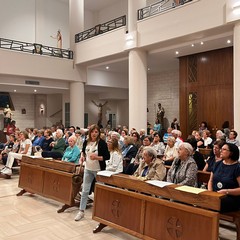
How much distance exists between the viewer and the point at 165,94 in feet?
51.3

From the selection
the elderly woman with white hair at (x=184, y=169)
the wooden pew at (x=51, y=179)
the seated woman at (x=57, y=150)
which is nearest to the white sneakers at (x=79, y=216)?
the wooden pew at (x=51, y=179)

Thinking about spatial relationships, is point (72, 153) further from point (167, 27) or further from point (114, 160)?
point (167, 27)

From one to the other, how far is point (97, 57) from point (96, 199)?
917 centimetres

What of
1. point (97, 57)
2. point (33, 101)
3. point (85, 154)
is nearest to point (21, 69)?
point (97, 57)

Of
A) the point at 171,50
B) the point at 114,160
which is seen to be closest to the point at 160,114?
the point at 171,50

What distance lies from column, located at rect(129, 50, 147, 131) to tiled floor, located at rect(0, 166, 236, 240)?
5700 millimetres

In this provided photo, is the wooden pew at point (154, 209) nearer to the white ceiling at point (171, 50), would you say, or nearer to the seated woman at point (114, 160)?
the seated woman at point (114, 160)

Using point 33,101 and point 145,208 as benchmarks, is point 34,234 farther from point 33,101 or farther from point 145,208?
point 33,101

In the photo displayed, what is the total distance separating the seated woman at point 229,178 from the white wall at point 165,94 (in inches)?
452

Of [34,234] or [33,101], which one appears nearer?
[34,234]

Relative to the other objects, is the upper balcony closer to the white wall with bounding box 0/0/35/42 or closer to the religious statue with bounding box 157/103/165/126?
the religious statue with bounding box 157/103/165/126

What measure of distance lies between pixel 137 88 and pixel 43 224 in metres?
7.13

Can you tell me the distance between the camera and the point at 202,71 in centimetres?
1120

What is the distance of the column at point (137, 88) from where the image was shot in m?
10.6
